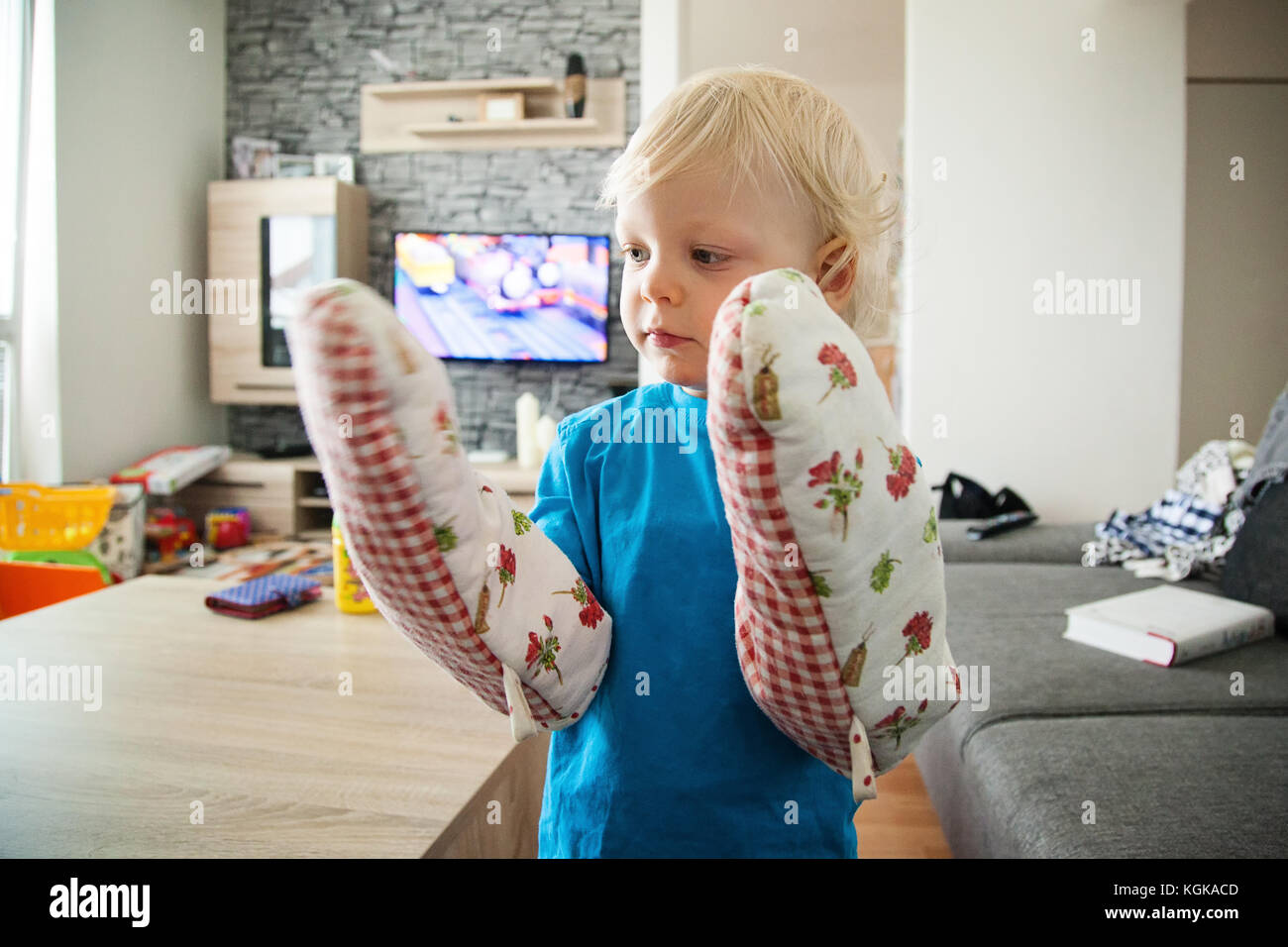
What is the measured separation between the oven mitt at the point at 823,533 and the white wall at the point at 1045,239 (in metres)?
2.71

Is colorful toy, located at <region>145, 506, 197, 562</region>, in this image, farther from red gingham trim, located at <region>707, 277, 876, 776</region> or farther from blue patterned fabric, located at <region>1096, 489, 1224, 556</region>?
red gingham trim, located at <region>707, 277, 876, 776</region>

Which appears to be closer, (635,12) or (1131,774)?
(1131,774)

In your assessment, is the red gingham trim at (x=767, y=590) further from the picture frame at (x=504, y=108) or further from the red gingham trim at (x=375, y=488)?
the picture frame at (x=504, y=108)

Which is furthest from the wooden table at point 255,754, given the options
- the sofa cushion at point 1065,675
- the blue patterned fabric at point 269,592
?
the sofa cushion at point 1065,675

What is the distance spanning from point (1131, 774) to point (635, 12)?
147 inches

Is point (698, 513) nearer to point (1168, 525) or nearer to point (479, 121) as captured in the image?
point (1168, 525)

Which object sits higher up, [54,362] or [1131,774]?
[54,362]

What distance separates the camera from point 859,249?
0.58 meters

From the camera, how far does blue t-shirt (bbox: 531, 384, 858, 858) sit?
548 mm

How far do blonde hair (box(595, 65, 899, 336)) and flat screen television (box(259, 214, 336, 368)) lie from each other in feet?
11.6

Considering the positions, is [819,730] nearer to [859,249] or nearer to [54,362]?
[859,249]

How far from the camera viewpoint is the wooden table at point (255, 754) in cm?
65

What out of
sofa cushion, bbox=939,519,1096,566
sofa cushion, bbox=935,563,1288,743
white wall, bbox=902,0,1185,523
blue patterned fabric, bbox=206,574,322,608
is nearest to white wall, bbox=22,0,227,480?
blue patterned fabric, bbox=206,574,322,608
